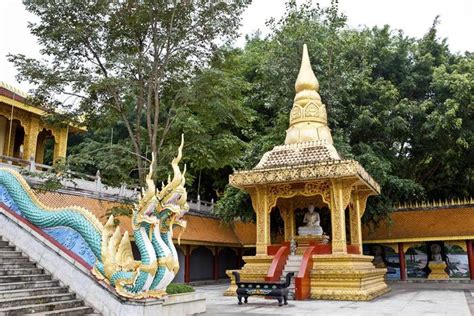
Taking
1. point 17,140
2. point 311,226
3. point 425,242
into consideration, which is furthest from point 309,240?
point 17,140

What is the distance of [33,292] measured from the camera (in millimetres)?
7773

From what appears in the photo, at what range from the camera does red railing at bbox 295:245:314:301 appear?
494 inches

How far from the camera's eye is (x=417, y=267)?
69.9 feet

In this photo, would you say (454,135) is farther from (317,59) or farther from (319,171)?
(319,171)

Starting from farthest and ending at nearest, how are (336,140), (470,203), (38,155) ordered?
(38,155) < (470,203) < (336,140)

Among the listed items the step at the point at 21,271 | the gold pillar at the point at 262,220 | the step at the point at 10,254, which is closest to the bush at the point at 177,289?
the step at the point at 21,271

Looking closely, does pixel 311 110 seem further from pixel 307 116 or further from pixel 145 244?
pixel 145 244

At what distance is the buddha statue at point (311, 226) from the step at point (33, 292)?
9520 millimetres

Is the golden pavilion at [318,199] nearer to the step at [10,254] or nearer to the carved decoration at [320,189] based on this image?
the carved decoration at [320,189]

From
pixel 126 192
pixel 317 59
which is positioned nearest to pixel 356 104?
pixel 317 59

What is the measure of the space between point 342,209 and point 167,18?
7.59m

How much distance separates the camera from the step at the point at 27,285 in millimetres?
7590

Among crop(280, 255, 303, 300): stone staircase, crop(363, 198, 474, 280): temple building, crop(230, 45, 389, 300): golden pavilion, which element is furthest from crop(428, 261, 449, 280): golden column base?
crop(280, 255, 303, 300): stone staircase

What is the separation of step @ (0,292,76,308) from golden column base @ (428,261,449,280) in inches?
688
